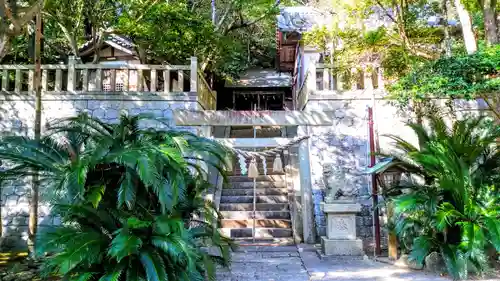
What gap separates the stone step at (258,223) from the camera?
903 cm

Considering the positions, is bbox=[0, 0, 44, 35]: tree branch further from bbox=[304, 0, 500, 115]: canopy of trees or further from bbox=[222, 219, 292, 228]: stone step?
bbox=[304, 0, 500, 115]: canopy of trees

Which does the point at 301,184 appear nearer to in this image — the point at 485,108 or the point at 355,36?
the point at 355,36

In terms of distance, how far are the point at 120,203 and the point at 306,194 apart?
17.1ft

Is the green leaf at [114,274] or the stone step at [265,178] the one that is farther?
the stone step at [265,178]

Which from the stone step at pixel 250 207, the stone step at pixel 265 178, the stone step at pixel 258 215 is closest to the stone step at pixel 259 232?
the stone step at pixel 258 215

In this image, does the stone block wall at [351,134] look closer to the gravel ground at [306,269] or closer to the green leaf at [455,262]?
the gravel ground at [306,269]

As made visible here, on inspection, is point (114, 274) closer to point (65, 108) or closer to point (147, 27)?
point (65, 108)

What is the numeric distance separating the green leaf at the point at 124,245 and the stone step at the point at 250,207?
16.9ft

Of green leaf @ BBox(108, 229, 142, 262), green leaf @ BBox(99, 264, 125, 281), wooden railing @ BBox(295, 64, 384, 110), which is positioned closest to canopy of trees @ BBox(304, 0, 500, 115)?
wooden railing @ BBox(295, 64, 384, 110)

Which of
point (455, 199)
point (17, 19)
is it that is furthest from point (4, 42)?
point (455, 199)

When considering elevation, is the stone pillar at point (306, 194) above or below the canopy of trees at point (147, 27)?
below

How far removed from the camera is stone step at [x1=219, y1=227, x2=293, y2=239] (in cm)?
884

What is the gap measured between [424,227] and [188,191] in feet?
13.2

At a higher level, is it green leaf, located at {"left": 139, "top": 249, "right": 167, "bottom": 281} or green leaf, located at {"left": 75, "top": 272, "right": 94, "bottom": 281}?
green leaf, located at {"left": 139, "top": 249, "right": 167, "bottom": 281}
